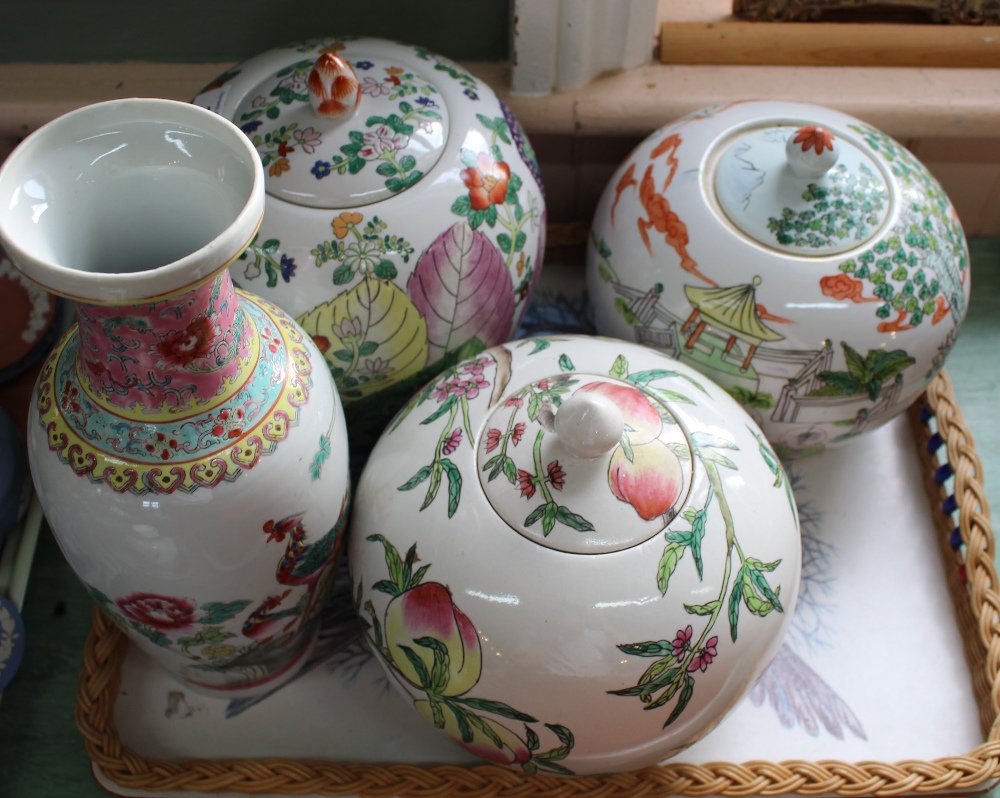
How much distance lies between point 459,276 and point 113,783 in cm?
48

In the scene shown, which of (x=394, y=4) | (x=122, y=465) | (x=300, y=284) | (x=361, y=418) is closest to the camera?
(x=122, y=465)

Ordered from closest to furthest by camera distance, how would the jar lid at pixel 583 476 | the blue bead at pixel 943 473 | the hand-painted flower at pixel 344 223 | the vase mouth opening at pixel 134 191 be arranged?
the vase mouth opening at pixel 134 191, the jar lid at pixel 583 476, the hand-painted flower at pixel 344 223, the blue bead at pixel 943 473

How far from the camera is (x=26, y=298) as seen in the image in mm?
962

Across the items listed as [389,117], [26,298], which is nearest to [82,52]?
[26,298]

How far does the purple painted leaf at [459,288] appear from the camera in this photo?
2.30 ft

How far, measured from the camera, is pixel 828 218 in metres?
0.74

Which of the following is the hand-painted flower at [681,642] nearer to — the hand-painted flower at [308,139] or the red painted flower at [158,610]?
the red painted flower at [158,610]

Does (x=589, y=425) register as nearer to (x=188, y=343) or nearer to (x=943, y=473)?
(x=188, y=343)

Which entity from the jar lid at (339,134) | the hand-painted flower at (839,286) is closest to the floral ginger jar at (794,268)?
the hand-painted flower at (839,286)

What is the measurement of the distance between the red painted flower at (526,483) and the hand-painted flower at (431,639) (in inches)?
3.2

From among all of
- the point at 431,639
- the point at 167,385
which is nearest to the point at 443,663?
the point at 431,639

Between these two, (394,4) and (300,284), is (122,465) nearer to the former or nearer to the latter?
(300,284)

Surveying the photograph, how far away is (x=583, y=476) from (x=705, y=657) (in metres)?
0.14

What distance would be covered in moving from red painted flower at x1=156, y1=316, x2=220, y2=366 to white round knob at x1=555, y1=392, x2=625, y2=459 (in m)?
0.21
